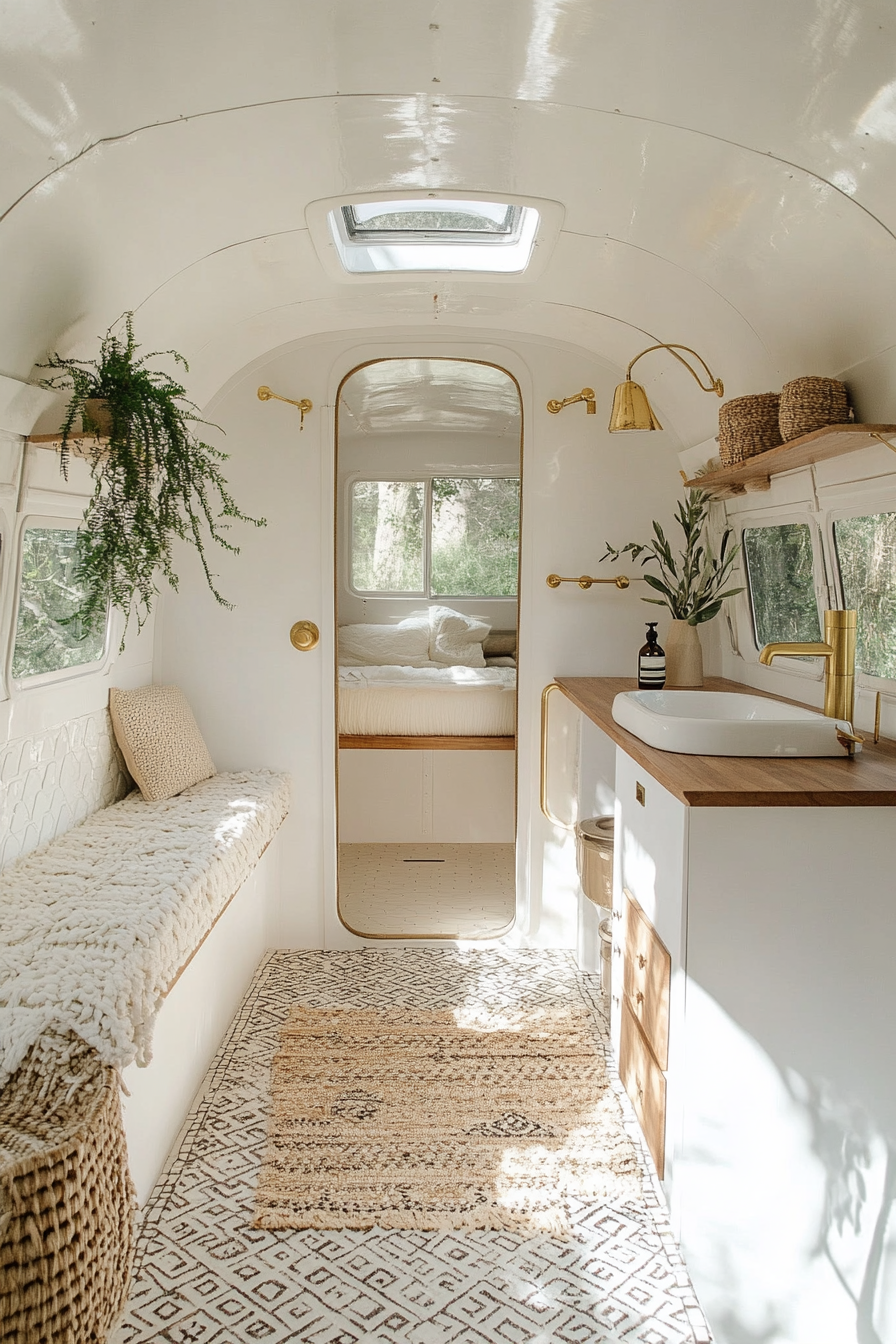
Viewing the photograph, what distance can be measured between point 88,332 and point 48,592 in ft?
2.37

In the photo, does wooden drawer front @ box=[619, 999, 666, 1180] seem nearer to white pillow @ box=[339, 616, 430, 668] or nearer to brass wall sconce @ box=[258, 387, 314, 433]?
brass wall sconce @ box=[258, 387, 314, 433]

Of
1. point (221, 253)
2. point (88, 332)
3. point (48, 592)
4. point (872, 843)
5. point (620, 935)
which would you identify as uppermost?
point (221, 253)

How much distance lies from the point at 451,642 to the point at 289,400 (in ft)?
6.08

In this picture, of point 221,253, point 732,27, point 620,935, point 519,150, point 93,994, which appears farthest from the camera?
point 221,253

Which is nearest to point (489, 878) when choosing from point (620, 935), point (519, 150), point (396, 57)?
point (620, 935)

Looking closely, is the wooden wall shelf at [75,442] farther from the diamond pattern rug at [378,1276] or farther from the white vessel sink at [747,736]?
the diamond pattern rug at [378,1276]

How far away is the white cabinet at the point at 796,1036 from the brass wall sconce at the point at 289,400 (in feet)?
8.14

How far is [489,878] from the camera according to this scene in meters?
4.49

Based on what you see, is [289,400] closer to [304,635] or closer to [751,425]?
[304,635]

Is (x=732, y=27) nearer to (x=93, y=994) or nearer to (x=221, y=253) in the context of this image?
(x=221, y=253)

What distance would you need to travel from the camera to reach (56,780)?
111 inches

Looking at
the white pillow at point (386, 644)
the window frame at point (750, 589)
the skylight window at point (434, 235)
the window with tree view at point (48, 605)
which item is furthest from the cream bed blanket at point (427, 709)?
the skylight window at point (434, 235)

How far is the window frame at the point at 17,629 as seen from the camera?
249cm

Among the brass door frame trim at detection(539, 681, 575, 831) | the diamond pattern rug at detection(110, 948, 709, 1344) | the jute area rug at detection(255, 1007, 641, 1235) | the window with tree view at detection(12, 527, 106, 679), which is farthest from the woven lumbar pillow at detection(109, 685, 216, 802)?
the brass door frame trim at detection(539, 681, 575, 831)
